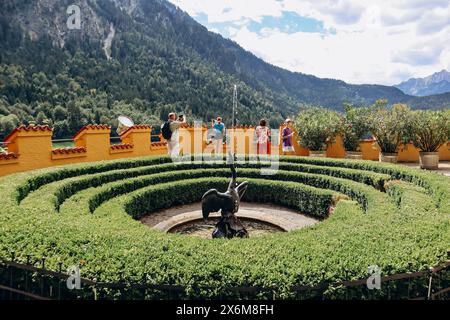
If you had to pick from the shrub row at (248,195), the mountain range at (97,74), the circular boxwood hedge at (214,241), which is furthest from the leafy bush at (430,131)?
the mountain range at (97,74)

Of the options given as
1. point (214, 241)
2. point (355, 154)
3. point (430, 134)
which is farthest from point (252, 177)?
point (430, 134)

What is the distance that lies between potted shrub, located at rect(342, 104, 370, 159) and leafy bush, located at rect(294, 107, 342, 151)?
45 cm

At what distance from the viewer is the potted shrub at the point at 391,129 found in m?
17.1

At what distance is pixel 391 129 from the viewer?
56.5 feet

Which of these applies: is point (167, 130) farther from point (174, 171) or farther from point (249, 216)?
point (249, 216)

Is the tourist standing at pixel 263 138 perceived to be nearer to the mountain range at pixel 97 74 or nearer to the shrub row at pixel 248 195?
the shrub row at pixel 248 195

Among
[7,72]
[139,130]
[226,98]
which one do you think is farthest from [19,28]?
[139,130]

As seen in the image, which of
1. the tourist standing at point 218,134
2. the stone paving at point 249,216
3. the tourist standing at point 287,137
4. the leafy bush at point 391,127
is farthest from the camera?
the tourist standing at point 287,137

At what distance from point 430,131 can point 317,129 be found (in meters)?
5.09

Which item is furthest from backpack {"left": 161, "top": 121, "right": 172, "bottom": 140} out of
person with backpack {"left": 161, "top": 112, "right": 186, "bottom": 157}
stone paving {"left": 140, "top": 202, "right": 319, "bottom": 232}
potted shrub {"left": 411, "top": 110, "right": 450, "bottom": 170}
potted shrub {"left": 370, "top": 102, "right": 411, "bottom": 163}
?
potted shrub {"left": 411, "top": 110, "right": 450, "bottom": 170}

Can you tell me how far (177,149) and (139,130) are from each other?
9.55 ft

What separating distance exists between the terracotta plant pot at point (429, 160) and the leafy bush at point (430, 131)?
36cm

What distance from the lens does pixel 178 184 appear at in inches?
488
